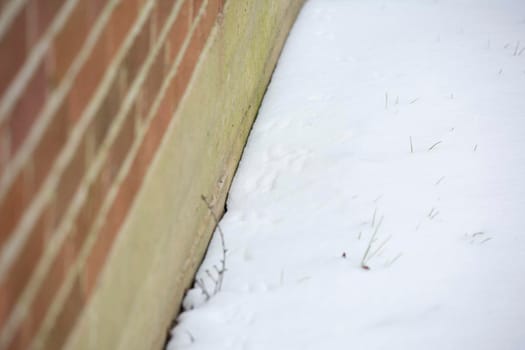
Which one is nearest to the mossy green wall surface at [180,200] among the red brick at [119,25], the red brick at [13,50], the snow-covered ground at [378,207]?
the snow-covered ground at [378,207]

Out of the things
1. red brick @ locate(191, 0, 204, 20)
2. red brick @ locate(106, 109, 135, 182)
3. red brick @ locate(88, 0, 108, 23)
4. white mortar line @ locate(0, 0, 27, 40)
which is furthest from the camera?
red brick @ locate(191, 0, 204, 20)

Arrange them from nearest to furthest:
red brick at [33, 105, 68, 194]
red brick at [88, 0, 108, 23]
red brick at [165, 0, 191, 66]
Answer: red brick at [33, 105, 68, 194] → red brick at [88, 0, 108, 23] → red brick at [165, 0, 191, 66]

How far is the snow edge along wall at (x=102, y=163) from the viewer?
2.83ft

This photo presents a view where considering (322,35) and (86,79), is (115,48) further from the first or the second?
(322,35)

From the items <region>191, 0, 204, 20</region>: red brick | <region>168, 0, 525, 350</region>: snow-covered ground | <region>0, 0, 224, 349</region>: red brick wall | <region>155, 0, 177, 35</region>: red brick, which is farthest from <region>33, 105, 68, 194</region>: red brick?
<region>168, 0, 525, 350</region>: snow-covered ground

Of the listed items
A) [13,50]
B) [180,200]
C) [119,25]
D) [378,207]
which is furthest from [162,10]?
[378,207]

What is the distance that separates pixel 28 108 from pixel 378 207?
1587 mm

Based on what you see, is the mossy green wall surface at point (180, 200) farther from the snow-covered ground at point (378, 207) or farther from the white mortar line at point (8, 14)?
the white mortar line at point (8, 14)

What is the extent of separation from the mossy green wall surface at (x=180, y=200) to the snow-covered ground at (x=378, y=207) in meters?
0.12

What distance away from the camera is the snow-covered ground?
5.97 ft

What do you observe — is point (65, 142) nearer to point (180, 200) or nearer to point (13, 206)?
point (13, 206)

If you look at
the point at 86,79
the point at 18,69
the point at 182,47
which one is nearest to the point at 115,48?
the point at 86,79

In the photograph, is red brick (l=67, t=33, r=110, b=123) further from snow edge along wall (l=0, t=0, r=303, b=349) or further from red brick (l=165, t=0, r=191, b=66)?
red brick (l=165, t=0, r=191, b=66)

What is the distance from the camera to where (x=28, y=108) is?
2.82ft
